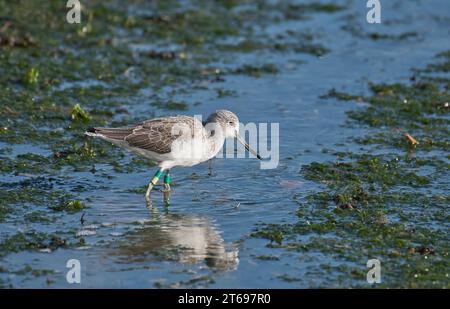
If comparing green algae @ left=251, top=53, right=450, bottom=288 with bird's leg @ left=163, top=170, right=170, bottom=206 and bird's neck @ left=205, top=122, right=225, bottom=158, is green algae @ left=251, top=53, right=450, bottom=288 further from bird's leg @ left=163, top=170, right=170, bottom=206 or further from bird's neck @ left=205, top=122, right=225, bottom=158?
bird's leg @ left=163, top=170, right=170, bottom=206

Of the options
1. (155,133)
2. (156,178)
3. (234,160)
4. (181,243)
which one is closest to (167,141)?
(155,133)

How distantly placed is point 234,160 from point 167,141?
1.62m

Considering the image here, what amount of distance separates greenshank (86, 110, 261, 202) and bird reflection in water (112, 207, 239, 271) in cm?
80

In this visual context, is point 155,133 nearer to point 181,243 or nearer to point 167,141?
point 167,141

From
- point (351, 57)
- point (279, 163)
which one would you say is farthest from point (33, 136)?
point (351, 57)

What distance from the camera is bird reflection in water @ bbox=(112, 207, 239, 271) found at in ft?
29.2

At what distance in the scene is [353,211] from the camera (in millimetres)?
10086

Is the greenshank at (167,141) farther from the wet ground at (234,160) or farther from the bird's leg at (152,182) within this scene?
the wet ground at (234,160)

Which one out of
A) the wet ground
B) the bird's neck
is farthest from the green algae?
the bird's neck

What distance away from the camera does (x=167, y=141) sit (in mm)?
10711

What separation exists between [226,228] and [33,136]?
12.7 feet
